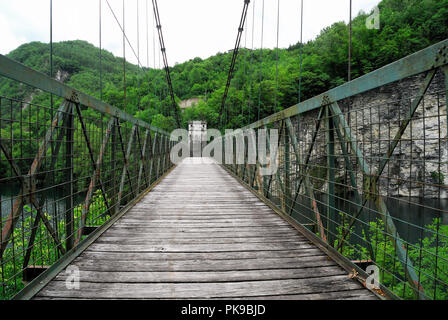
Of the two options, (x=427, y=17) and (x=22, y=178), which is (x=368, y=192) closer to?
(x=22, y=178)

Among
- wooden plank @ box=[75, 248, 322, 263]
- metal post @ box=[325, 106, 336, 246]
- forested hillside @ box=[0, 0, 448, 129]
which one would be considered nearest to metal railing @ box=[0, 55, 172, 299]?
wooden plank @ box=[75, 248, 322, 263]

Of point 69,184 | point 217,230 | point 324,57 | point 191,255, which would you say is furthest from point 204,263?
point 324,57

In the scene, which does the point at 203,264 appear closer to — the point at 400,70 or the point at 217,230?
the point at 217,230

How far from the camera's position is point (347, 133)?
Answer: 1458 millimetres

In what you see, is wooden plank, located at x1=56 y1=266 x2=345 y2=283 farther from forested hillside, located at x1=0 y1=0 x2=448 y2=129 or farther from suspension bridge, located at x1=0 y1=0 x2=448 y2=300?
forested hillside, located at x1=0 y1=0 x2=448 y2=129

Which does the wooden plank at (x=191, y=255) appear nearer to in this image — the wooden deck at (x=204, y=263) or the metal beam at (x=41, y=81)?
the wooden deck at (x=204, y=263)

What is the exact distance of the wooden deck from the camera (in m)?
1.21

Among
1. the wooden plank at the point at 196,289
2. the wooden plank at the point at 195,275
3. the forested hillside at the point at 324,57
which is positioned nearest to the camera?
the wooden plank at the point at 196,289

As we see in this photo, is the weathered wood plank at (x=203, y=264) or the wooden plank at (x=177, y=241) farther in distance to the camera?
the wooden plank at (x=177, y=241)

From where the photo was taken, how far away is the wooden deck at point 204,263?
121 centimetres

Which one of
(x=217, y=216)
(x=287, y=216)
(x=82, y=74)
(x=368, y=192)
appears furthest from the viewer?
(x=82, y=74)

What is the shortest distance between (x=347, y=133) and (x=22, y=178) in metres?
1.62

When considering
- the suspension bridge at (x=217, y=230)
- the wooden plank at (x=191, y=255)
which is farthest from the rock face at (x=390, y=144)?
the wooden plank at (x=191, y=255)
